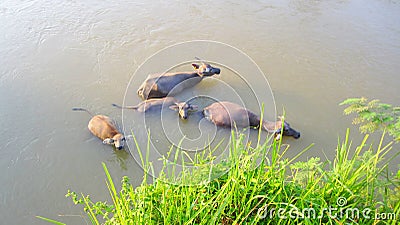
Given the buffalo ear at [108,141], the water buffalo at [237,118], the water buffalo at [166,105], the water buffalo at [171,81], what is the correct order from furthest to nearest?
1. the water buffalo at [171,81]
2. the water buffalo at [166,105]
3. the water buffalo at [237,118]
4. the buffalo ear at [108,141]

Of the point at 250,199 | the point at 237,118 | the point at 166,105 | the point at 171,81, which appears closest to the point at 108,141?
the point at 166,105

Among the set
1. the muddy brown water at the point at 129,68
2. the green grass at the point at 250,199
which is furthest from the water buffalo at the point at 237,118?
the green grass at the point at 250,199

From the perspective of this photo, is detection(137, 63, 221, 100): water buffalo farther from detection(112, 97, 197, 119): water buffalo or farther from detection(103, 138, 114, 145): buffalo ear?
detection(103, 138, 114, 145): buffalo ear

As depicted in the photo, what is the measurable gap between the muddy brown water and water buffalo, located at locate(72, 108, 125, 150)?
0.31ft

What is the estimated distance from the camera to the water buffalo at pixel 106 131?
3177 millimetres

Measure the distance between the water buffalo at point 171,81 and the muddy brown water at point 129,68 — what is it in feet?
0.48

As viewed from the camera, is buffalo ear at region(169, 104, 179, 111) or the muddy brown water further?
buffalo ear at region(169, 104, 179, 111)

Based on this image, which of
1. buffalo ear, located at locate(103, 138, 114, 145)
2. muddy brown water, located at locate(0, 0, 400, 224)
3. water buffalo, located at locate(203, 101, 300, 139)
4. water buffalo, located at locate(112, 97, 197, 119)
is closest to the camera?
Answer: muddy brown water, located at locate(0, 0, 400, 224)

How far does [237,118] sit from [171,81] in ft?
3.41

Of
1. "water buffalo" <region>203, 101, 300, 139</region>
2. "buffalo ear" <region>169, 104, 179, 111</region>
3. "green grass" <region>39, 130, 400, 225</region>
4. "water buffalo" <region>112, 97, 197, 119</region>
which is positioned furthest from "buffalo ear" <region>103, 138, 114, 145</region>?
"green grass" <region>39, 130, 400, 225</region>

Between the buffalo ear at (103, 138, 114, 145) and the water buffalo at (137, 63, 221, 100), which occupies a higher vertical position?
the water buffalo at (137, 63, 221, 100)

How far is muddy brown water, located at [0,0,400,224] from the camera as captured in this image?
9.98 feet

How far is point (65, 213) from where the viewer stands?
2.67 m

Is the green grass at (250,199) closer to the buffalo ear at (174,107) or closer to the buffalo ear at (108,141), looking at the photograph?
the buffalo ear at (108,141)
